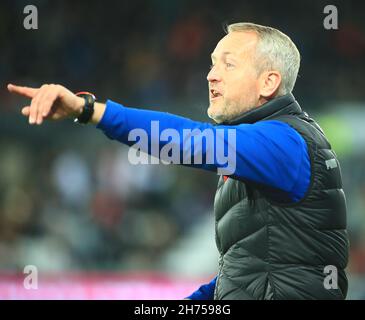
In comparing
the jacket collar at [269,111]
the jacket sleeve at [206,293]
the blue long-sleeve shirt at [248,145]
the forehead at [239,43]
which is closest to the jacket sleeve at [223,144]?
the blue long-sleeve shirt at [248,145]

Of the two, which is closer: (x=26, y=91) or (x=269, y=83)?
(x=26, y=91)

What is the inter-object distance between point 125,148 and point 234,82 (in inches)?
228

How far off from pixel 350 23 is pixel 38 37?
4.27 meters

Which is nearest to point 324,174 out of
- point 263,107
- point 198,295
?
point 263,107

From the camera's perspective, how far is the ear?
9.06ft

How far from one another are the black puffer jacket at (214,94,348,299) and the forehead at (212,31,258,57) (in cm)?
25

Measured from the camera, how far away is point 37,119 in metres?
2.12

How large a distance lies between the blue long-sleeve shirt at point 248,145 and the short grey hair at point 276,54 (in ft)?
1.00

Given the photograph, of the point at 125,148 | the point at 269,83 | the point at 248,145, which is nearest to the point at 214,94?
the point at 269,83

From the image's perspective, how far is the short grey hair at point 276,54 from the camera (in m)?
2.78

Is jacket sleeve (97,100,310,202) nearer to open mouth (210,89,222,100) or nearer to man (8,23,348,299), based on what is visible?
man (8,23,348,299)

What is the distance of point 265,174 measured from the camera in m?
2.42

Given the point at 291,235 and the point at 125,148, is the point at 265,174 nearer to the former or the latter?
the point at 291,235
